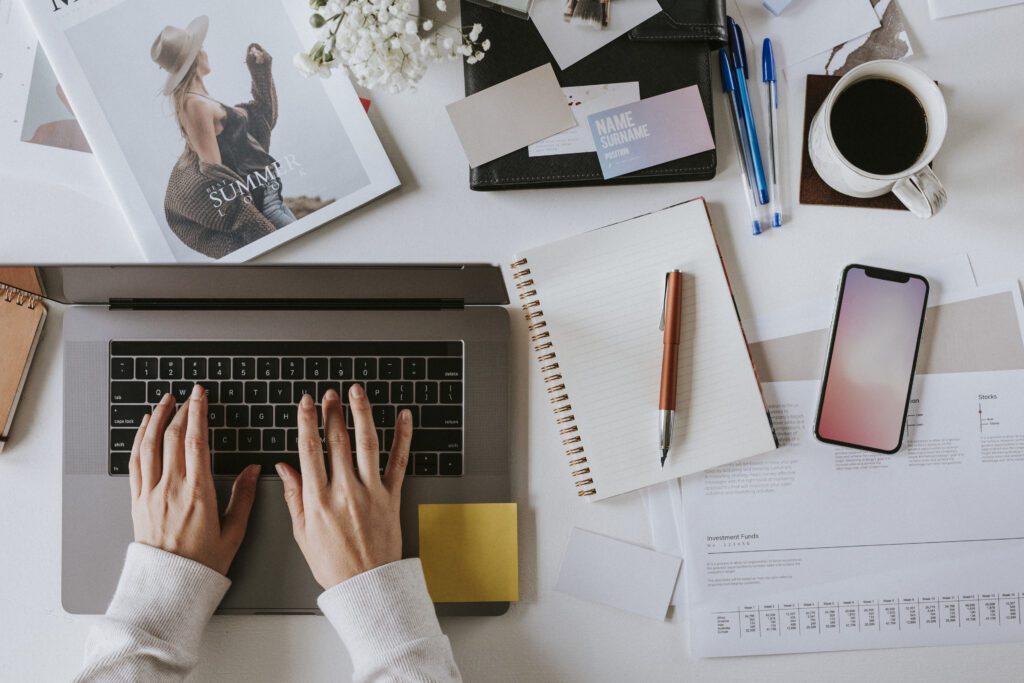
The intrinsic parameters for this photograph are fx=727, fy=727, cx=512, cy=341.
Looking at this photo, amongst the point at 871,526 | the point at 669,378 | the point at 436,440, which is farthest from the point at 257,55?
the point at 871,526

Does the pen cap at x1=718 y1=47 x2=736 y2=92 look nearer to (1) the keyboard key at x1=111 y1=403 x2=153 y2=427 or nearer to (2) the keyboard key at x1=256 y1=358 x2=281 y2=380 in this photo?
(2) the keyboard key at x1=256 y1=358 x2=281 y2=380

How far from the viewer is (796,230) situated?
798 mm

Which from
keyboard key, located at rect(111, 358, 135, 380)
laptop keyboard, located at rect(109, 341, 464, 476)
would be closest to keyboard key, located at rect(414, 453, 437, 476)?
laptop keyboard, located at rect(109, 341, 464, 476)

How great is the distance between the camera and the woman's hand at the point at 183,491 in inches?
29.5

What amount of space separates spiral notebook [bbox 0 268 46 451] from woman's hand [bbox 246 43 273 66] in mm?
344

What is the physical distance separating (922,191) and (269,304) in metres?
0.68

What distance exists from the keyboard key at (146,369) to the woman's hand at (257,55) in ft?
1.11

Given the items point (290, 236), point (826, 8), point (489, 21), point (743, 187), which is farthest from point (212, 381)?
point (826, 8)

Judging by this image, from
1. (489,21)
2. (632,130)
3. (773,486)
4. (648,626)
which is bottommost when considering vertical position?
(648,626)

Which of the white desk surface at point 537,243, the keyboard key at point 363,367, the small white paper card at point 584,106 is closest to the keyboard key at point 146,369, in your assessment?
the white desk surface at point 537,243

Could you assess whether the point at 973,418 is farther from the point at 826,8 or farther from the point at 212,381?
the point at 212,381

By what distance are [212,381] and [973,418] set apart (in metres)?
0.82

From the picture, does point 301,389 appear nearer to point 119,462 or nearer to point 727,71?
point 119,462

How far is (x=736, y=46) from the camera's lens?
0.79m
